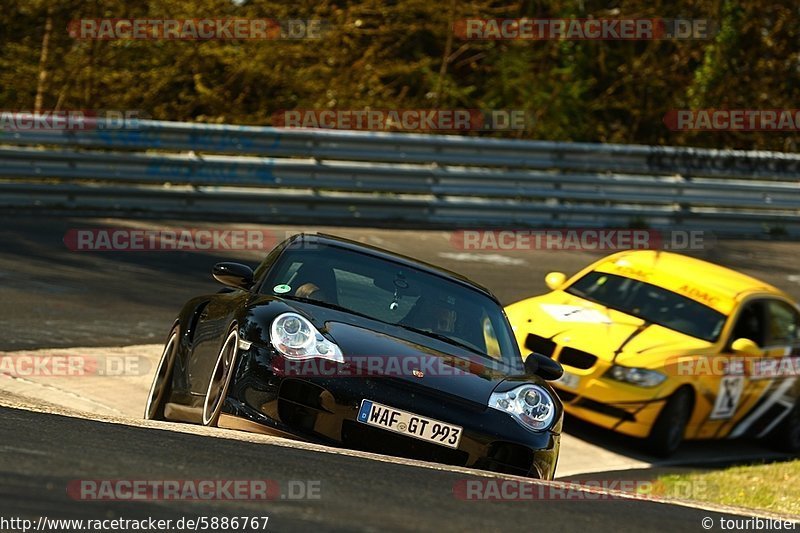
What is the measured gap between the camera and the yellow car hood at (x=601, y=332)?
34.4 ft

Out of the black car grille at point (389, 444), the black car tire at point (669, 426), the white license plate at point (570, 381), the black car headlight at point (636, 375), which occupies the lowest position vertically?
the black car tire at point (669, 426)

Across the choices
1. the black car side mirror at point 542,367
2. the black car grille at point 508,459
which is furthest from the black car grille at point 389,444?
the black car side mirror at point 542,367

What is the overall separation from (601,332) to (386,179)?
25.3 feet

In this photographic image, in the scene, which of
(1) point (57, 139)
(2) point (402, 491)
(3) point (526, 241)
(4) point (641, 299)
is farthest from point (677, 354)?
(1) point (57, 139)

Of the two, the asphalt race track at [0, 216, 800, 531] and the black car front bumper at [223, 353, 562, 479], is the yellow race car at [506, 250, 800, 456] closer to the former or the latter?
the asphalt race track at [0, 216, 800, 531]

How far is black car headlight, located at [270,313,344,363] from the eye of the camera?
6641mm

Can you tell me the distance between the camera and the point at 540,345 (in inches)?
419

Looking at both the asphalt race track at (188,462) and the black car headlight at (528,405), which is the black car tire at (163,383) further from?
the black car headlight at (528,405)

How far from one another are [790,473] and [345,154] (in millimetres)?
8933

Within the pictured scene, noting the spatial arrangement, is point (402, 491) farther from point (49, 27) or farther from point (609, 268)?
point (49, 27)

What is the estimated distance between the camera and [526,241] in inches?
710

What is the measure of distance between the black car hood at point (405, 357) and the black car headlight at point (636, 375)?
10.0 ft

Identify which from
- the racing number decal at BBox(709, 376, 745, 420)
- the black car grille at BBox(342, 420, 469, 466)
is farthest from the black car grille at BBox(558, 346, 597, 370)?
the black car grille at BBox(342, 420, 469, 466)

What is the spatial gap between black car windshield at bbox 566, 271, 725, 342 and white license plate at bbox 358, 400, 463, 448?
4.94 meters
